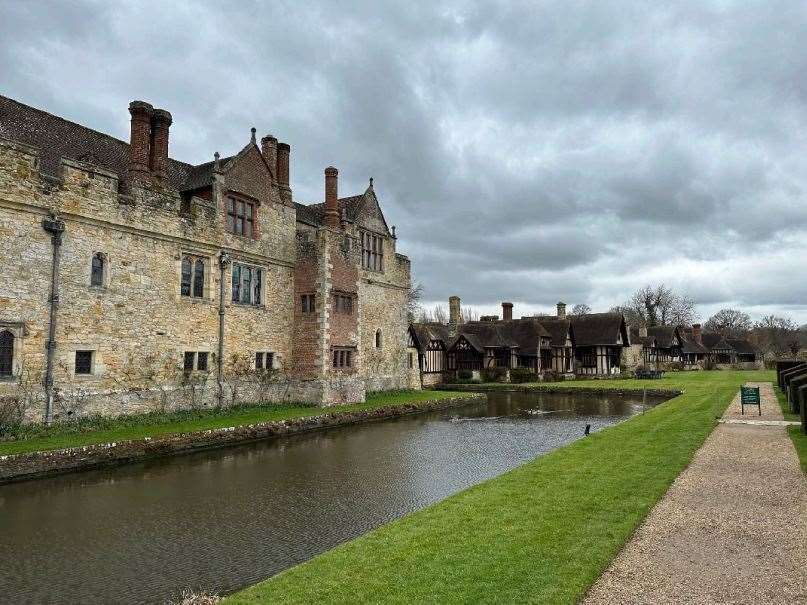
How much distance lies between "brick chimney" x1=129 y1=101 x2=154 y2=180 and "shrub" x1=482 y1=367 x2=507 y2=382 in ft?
112

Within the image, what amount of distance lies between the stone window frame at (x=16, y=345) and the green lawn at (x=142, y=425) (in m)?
1.56

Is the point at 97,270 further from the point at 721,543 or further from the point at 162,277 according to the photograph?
the point at 721,543

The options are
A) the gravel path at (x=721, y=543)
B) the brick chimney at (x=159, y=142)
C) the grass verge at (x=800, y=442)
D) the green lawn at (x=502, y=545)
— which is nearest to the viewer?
the gravel path at (x=721, y=543)

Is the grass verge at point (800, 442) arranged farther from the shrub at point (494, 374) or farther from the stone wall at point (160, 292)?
the shrub at point (494, 374)

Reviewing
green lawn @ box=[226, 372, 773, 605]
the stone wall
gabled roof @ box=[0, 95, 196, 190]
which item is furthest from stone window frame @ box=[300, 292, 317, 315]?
green lawn @ box=[226, 372, 773, 605]

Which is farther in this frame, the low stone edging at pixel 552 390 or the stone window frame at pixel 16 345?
the low stone edging at pixel 552 390

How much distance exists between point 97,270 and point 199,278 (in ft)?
13.8

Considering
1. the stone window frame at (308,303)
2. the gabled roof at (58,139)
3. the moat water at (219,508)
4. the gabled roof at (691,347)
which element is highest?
the gabled roof at (58,139)

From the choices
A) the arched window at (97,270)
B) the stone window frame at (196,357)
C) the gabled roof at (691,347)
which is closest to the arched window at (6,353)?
the arched window at (97,270)

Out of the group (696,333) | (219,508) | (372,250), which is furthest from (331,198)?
(696,333)

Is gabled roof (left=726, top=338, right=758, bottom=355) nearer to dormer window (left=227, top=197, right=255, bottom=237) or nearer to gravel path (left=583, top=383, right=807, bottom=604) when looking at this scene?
dormer window (left=227, top=197, right=255, bottom=237)

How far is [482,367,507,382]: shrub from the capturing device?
47938mm

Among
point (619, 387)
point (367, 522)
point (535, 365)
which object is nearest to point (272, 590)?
point (367, 522)

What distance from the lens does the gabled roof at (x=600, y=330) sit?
54.4 metres
